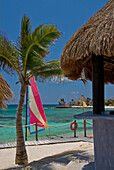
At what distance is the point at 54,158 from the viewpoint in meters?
5.55

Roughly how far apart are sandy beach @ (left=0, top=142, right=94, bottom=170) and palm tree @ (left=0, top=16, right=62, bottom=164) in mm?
592

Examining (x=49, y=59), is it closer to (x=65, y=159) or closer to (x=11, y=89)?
(x=11, y=89)

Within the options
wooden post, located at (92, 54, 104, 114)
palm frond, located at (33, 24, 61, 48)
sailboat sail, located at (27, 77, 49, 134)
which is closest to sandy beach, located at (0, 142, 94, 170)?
wooden post, located at (92, 54, 104, 114)

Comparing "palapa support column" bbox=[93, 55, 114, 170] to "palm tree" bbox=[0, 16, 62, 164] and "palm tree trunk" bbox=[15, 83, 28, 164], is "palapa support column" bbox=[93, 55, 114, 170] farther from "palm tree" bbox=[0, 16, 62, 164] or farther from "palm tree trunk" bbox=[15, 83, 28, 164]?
"palm tree trunk" bbox=[15, 83, 28, 164]

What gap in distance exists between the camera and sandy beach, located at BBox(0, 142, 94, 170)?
4.34 meters

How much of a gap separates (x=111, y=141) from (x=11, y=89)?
3.69 metres

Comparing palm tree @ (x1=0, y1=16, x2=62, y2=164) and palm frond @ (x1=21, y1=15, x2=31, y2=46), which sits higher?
palm frond @ (x1=21, y1=15, x2=31, y2=46)

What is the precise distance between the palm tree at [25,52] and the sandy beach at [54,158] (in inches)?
23.3

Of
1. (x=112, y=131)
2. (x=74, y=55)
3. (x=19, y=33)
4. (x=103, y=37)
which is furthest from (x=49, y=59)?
(x=112, y=131)

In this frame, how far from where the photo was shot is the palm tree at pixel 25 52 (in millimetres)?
5397

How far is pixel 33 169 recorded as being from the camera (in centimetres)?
430

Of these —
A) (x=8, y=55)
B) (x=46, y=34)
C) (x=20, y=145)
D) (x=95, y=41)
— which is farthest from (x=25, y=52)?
(x=95, y=41)

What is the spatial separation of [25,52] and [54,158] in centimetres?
333

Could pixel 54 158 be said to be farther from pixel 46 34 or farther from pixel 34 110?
pixel 34 110
